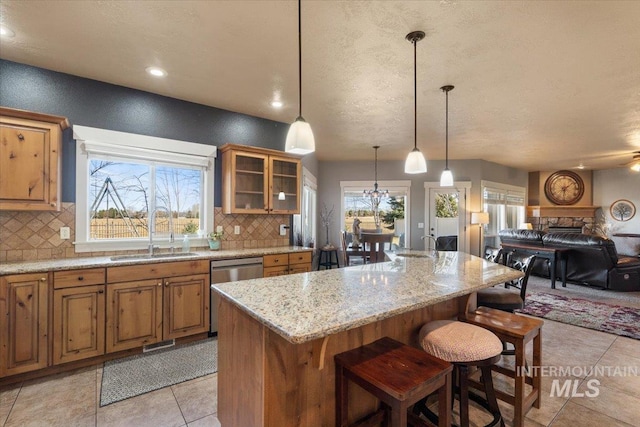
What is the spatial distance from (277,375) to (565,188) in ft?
36.1

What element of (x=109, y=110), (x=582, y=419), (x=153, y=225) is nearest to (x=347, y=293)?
(x=582, y=419)

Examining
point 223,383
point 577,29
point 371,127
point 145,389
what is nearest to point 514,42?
point 577,29

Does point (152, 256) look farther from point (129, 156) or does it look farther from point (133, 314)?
point (129, 156)

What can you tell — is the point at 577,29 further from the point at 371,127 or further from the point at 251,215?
the point at 251,215

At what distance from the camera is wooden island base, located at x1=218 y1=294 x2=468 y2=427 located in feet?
4.42

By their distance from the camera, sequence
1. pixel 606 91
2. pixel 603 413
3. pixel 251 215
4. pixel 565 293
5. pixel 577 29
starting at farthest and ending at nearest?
pixel 565 293, pixel 251 215, pixel 606 91, pixel 577 29, pixel 603 413

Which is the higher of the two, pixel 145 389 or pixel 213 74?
pixel 213 74

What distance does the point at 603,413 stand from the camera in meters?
2.05

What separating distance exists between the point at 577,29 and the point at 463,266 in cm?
191

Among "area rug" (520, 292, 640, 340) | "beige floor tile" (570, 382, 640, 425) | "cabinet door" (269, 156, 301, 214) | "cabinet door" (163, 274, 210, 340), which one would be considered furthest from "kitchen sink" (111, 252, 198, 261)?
"area rug" (520, 292, 640, 340)

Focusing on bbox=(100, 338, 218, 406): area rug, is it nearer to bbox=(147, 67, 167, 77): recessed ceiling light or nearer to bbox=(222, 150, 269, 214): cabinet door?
bbox=(222, 150, 269, 214): cabinet door

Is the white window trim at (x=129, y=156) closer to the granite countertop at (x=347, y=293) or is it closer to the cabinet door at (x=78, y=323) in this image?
the cabinet door at (x=78, y=323)

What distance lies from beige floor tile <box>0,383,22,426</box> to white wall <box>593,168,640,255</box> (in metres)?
11.1

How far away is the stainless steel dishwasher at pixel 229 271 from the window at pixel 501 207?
6080 mm
